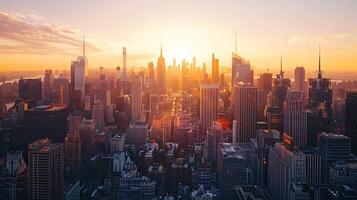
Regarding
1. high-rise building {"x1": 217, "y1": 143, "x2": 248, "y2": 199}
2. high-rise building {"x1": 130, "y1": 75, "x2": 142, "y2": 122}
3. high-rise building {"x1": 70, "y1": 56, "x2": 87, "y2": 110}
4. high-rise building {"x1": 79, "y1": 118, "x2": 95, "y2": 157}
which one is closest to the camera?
high-rise building {"x1": 217, "y1": 143, "x2": 248, "y2": 199}

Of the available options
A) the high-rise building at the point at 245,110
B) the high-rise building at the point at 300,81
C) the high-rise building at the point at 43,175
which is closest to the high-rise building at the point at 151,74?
the high-rise building at the point at 245,110

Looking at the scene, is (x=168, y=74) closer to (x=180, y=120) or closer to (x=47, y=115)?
(x=180, y=120)

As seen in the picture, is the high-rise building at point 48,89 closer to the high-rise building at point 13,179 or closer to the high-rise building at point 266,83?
the high-rise building at point 13,179

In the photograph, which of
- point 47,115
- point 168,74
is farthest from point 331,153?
point 168,74

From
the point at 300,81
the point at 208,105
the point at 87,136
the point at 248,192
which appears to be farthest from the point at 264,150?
the point at 208,105

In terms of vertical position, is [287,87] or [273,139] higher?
[287,87]

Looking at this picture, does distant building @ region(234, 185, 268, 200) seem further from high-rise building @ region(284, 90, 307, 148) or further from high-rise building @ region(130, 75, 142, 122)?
high-rise building @ region(130, 75, 142, 122)

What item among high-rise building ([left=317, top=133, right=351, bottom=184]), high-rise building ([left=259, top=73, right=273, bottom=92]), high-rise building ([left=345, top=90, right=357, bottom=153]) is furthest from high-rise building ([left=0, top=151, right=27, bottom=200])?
high-rise building ([left=259, top=73, right=273, bottom=92])
